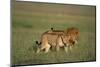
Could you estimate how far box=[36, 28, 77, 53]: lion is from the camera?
2.43m

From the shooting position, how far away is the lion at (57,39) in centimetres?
243

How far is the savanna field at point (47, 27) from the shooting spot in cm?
232

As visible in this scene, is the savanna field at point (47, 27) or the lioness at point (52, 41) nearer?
the savanna field at point (47, 27)

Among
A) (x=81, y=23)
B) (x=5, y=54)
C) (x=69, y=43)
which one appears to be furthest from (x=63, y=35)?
(x=5, y=54)

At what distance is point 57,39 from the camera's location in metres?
2.49

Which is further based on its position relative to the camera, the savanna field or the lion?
the lion

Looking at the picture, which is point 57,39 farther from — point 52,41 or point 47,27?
point 47,27

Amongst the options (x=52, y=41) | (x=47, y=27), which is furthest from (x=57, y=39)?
(x=47, y=27)

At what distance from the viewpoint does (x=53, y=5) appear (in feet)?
8.14

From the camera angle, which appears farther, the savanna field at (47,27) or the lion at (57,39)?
the lion at (57,39)

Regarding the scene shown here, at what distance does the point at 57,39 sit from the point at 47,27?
199mm

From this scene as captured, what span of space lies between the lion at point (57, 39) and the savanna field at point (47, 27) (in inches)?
2.0

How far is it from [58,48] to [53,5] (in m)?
0.54

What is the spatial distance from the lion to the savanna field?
0.05 m
